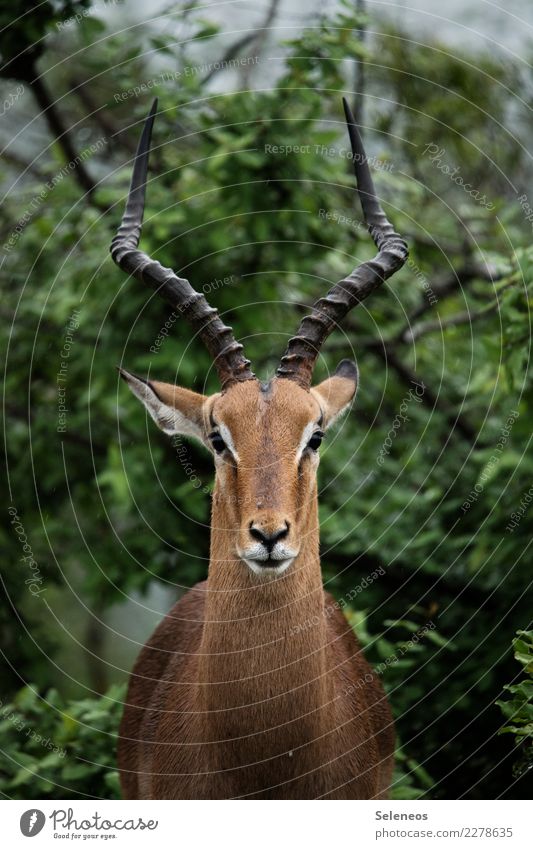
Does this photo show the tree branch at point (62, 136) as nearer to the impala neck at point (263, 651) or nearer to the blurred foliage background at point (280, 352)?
the blurred foliage background at point (280, 352)

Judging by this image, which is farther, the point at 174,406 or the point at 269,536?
the point at 174,406

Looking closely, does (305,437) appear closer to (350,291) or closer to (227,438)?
(227,438)

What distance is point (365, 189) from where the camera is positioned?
7469mm

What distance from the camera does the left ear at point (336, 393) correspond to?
6.91 metres

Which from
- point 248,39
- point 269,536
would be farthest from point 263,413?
point 248,39

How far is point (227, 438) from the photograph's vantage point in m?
6.30

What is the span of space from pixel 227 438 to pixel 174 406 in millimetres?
596

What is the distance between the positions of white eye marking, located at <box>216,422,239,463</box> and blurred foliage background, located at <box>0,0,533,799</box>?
2.62 m

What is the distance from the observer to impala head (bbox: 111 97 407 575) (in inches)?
232

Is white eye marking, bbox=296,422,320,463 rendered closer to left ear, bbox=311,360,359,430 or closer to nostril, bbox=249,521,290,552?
left ear, bbox=311,360,359,430

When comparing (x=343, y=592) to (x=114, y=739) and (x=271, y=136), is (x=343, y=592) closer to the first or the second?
(x=114, y=739)

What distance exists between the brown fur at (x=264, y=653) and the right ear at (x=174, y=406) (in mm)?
13

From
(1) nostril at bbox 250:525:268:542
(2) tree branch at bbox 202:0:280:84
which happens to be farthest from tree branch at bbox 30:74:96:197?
(1) nostril at bbox 250:525:268:542

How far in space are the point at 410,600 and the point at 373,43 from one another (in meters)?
6.81
